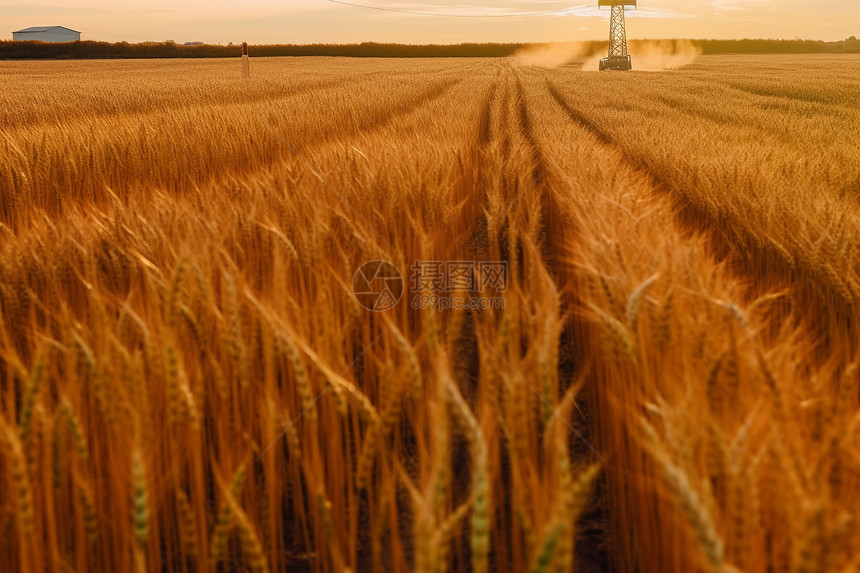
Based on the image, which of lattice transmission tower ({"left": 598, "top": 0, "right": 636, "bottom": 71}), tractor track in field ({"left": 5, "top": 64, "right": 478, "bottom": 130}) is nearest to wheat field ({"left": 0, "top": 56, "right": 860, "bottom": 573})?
tractor track in field ({"left": 5, "top": 64, "right": 478, "bottom": 130})

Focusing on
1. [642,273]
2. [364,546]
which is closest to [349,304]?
[364,546]

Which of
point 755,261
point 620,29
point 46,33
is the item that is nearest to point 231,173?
point 755,261

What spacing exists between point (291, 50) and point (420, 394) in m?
45.7

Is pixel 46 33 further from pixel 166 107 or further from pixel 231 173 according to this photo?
pixel 231 173

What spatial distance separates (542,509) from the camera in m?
0.74

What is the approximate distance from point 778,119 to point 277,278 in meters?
6.29

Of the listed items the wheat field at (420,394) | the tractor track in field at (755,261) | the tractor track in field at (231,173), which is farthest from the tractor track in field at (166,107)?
the tractor track in field at (755,261)

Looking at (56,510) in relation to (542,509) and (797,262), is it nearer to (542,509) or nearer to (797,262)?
(542,509)

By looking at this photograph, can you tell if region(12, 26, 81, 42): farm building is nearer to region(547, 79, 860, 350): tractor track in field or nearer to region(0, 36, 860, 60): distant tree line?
region(0, 36, 860, 60): distant tree line

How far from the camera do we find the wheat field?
0.70 meters

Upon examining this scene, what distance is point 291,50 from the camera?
4322 cm

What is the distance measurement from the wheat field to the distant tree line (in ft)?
127

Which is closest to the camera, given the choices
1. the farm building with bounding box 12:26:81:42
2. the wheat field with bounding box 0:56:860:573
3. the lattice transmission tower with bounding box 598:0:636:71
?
the wheat field with bounding box 0:56:860:573

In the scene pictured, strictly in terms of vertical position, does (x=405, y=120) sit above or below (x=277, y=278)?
above
